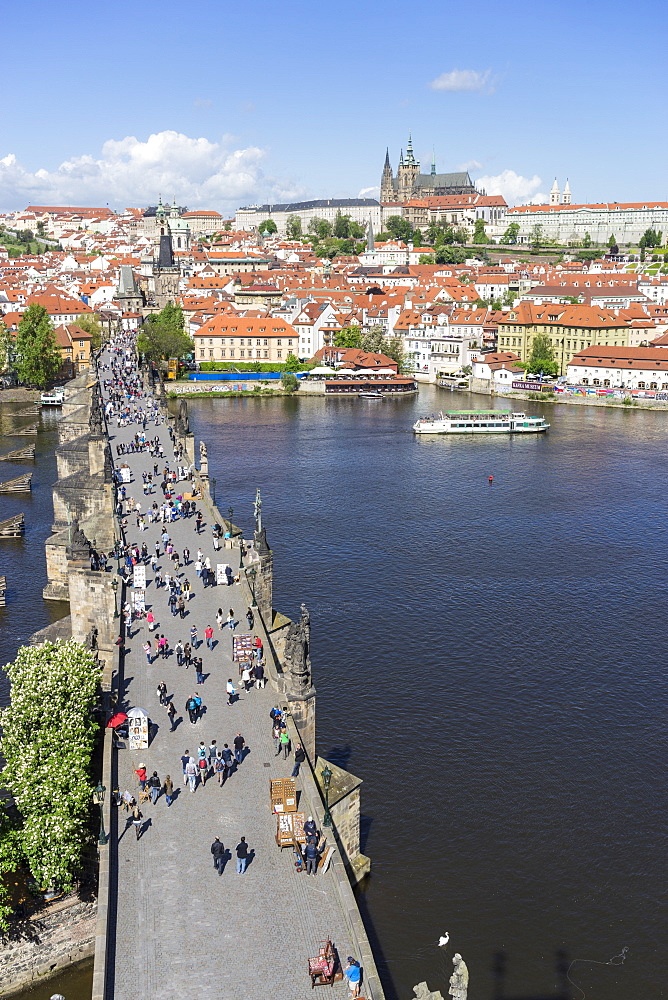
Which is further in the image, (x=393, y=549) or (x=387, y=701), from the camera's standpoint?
(x=393, y=549)

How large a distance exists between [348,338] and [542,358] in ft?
87.6

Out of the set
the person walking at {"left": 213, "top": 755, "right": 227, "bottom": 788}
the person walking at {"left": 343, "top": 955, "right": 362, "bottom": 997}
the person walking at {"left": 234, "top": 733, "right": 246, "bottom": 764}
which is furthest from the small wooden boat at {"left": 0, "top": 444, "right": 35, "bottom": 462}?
the person walking at {"left": 343, "top": 955, "right": 362, "bottom": 997}

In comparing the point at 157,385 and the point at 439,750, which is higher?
the point at 157,385

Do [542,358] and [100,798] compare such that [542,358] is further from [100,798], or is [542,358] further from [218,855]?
[218,855]

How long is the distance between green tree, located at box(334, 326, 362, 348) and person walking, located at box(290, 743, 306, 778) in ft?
368

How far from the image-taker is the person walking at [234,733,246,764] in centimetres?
2181

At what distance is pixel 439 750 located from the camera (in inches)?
1201

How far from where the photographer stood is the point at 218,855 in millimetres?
17891

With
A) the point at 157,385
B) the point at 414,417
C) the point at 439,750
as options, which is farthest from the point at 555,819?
the point at 414,417

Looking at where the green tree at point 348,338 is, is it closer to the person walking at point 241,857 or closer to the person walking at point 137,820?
the person walking at point 137,820

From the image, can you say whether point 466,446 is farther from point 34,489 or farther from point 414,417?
point 34,489

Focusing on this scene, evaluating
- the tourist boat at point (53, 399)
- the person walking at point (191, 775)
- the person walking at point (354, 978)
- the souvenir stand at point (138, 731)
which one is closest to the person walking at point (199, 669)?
the souvenir stand at point (138, 731)

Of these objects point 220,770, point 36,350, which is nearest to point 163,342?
point 36,350

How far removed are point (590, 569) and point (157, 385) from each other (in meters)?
53.7
